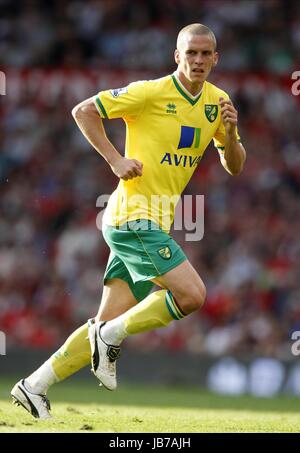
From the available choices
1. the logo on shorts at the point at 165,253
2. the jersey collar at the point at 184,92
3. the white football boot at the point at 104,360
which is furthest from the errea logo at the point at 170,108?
the white football boot at the point at 104,360

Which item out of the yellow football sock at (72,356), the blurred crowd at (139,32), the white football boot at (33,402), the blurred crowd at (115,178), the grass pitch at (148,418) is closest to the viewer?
the grass pitch at (148,418)

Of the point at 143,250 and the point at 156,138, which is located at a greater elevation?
the point at 156,138

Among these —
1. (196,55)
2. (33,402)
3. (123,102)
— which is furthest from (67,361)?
(196,55)

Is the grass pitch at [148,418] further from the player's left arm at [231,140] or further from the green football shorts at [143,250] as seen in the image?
the player's left arm at [231,140]

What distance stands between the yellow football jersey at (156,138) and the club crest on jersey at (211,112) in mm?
45

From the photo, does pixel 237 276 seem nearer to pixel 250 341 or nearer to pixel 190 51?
pixel 250 341

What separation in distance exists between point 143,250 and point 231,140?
109 cm

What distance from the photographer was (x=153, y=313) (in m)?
7.75

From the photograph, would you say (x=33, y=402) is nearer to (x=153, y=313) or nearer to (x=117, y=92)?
(x=153, y=313)

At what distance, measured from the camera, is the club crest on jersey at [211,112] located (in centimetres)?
811

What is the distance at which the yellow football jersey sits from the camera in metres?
7.88

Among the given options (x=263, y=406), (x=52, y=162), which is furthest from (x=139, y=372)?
(x=52, y=162)

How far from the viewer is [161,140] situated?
7934 millimetres

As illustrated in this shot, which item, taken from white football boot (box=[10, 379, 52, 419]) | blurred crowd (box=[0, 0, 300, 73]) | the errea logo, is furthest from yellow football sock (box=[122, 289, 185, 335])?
blurred crowd (box=[0, 0, 300, 73])
